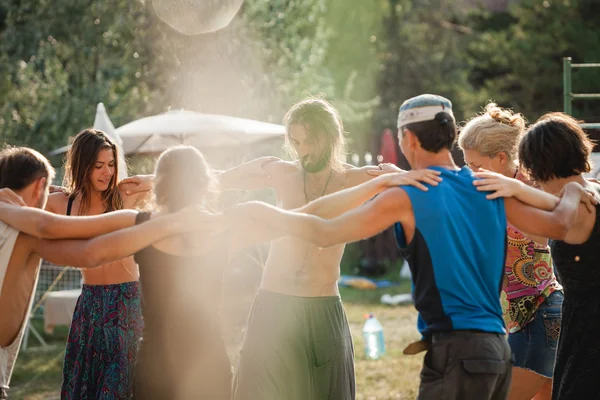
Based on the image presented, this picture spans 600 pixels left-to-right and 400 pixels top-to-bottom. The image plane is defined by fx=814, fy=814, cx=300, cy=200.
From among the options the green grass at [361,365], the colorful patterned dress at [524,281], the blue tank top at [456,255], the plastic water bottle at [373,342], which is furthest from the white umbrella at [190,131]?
the blue tank top at [456,255]

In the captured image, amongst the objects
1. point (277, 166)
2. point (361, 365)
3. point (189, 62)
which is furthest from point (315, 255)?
point (189, 62)

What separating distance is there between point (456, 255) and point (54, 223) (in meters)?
1.63

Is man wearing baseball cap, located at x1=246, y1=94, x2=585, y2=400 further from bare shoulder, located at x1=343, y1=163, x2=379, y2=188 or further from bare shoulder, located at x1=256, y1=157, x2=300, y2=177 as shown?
bare shoulder, located at x1=256, y1=157, x2=300, y2=177

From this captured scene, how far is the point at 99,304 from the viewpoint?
441cm

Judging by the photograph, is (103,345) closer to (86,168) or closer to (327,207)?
(86,168)

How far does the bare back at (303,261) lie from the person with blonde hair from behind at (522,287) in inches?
32.9

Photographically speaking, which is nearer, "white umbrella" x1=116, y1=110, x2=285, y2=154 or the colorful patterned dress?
the colorful patterned dress

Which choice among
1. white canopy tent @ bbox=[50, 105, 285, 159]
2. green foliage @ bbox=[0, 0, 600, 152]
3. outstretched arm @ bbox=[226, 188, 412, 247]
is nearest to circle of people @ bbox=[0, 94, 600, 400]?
outstretched arm @ bbox=[226, 188, 412, 247]

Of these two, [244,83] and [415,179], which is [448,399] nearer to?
[415,179]

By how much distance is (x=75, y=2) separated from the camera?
18.0 meters

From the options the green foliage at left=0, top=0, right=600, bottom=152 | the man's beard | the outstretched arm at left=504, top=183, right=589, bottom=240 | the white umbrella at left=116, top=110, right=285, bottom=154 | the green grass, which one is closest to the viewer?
the outstretched arm at left=504, top=183, right=589, bottom=240

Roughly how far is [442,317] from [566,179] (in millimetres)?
1028

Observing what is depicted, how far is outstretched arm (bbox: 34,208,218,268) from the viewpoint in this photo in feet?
10.6

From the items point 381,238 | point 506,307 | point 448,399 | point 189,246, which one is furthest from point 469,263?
point 381,238
